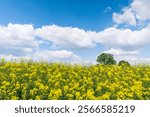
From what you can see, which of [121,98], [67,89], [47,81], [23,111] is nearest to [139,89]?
[121,98]

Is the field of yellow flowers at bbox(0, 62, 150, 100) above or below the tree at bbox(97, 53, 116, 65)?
below

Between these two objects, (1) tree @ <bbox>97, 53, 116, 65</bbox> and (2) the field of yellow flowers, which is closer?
(2) the field of yellow flowers

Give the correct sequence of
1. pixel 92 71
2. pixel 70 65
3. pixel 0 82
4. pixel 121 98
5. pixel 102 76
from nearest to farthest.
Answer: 1. pixel 121 98
2. pixel 0 82
3. pixel 102 76
4. pixel 92 71
5. pixel 70 65

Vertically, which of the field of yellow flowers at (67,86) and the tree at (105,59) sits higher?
the tree at (105,59)

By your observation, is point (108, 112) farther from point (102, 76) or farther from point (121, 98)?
point (102, 76)

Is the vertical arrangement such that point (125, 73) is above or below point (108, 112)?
above

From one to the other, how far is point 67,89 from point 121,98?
1480 millimetres

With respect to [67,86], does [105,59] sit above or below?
above

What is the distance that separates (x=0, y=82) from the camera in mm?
12695

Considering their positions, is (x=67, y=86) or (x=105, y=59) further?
(x=105, y=59)

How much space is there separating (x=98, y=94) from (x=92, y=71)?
13.4 feet

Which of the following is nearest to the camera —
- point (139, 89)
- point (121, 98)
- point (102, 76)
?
point (121, 98)

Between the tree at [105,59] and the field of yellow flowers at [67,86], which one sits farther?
the tree at [105,59]

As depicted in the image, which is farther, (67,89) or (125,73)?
(125,73)
